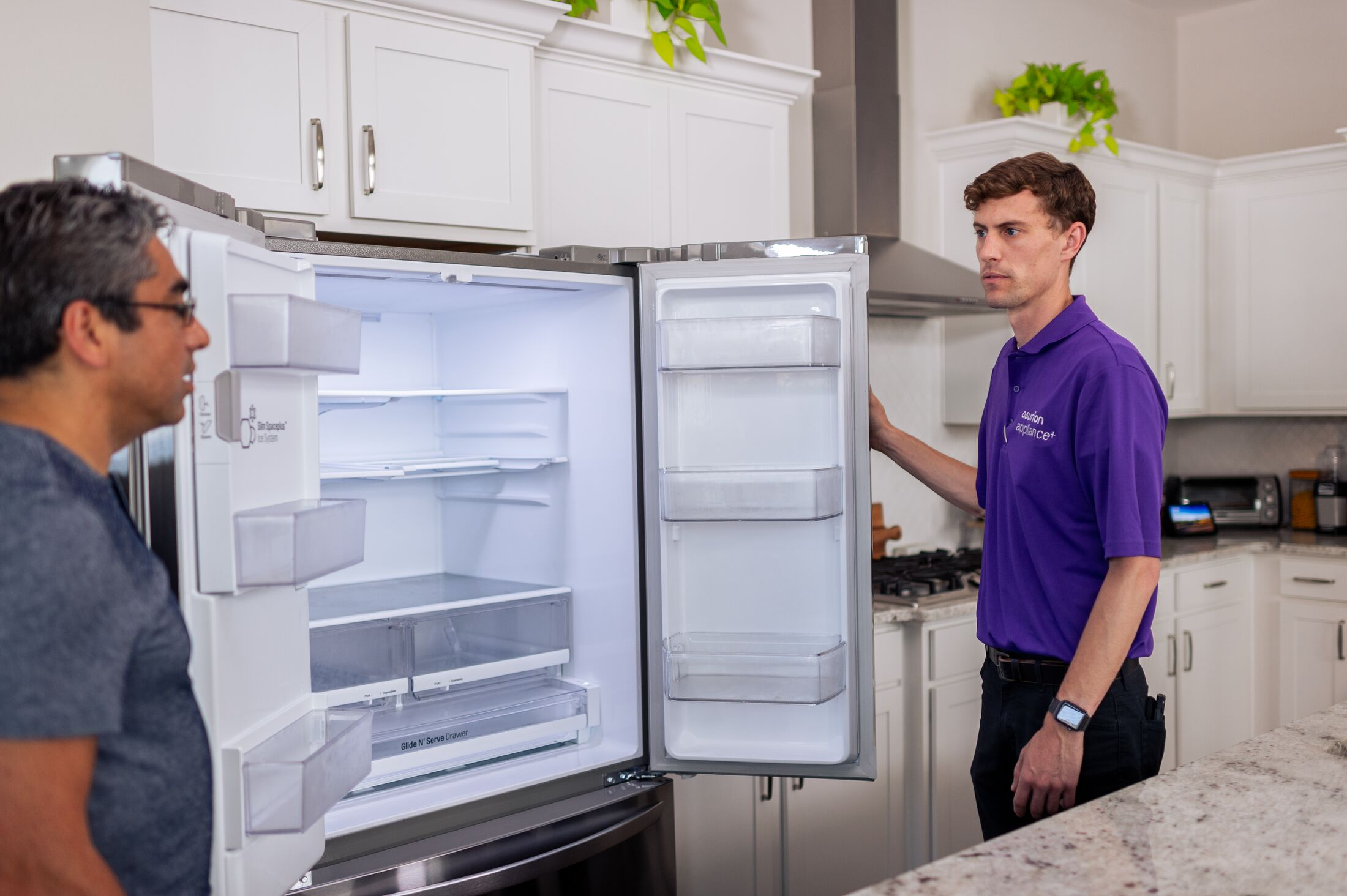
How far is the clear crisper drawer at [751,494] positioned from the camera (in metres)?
2.00

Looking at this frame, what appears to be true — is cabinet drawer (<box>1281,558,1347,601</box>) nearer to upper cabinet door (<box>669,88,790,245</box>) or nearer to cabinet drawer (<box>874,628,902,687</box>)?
cabinet drawer (<box>874,628,902,687</box>)

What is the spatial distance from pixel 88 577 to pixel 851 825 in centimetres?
237

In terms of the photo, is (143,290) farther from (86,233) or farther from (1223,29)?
(1223,29)

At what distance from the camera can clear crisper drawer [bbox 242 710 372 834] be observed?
4.31 feet

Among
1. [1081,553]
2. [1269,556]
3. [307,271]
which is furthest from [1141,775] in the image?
[1269,556]

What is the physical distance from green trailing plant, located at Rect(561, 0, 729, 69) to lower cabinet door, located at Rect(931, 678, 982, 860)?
1.72m

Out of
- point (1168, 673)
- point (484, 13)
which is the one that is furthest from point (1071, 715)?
point (1168, 673)

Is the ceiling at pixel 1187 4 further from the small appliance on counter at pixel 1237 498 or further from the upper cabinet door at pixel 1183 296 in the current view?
the small appliance on counter at pixel 1237 498

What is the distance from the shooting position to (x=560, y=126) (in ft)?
8.25

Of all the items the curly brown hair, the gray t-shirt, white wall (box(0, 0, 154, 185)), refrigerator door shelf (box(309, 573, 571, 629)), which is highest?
white wall (box(0, 0, 154, 185))

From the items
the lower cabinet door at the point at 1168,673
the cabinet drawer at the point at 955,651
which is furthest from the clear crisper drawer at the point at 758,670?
the lower cabinet door at the point at 1168,673

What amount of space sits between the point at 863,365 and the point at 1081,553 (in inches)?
19.9

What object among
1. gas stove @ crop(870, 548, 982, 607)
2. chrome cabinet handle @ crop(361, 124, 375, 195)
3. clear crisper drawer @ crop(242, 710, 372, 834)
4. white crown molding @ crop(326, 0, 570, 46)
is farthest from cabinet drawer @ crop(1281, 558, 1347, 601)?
clear crisper drawer @ crop(242, 710, 372, 834)

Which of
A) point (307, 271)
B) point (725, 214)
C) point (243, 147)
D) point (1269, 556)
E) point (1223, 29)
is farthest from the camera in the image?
point (1223, 29)
